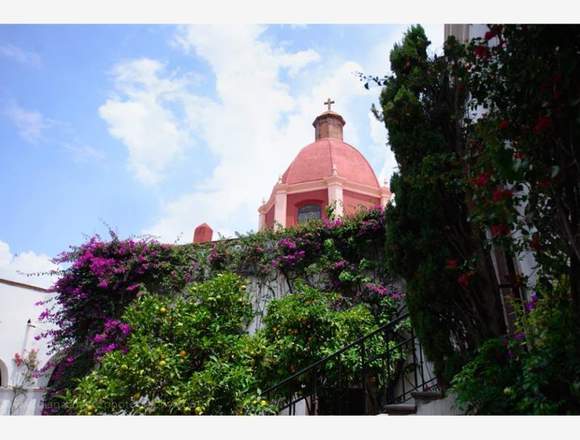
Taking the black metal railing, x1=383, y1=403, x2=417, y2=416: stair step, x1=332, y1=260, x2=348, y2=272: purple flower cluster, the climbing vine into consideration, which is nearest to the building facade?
the climbing vine

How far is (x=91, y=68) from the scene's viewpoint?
4.76m

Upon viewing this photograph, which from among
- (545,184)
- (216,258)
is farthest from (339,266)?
(545,184)

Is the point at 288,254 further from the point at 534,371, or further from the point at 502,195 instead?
the point at 502,195

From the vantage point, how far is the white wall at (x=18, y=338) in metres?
9.65

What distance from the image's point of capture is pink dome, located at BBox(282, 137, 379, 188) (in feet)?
55.2

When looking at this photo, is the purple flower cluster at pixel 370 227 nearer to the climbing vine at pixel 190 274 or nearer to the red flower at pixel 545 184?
the climbing vine at pixel 190 274

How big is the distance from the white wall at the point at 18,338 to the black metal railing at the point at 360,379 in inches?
270

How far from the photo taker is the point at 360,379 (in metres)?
6.43

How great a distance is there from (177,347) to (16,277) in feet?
25.4

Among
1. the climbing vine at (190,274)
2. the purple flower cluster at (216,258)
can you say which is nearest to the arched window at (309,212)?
the climbing vine at (190,274)

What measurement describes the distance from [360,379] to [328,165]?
37.9 feet

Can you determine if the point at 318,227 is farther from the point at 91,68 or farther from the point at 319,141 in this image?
the point at 319,141
